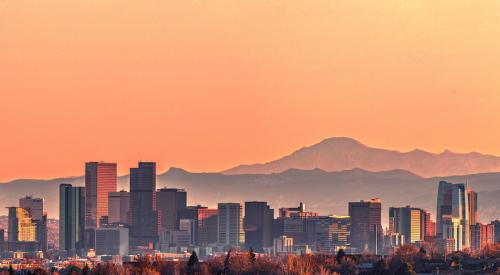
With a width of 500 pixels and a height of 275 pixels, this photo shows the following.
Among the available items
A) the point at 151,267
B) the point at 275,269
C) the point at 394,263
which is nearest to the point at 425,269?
the point at 394,263

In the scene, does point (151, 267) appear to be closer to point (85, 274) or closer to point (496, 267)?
point (85, 274)

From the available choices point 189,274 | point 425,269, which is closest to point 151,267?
point 189,274

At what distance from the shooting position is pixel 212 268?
19775cm

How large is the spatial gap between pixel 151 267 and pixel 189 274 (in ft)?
17.2

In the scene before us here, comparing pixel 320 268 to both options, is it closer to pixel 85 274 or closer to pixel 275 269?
A: pixel 275 269

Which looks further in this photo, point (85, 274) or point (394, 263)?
point (394, 263)

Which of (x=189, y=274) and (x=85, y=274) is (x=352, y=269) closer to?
(x=189, y=274)

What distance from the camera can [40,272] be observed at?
19025 cm

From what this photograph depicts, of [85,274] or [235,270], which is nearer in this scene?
[85,274]

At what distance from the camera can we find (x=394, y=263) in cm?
19375

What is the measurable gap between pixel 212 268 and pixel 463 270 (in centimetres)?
3195

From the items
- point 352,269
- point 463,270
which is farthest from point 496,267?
point 352,269

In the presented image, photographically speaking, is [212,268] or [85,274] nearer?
[85,274]

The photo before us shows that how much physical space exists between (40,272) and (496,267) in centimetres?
5509
